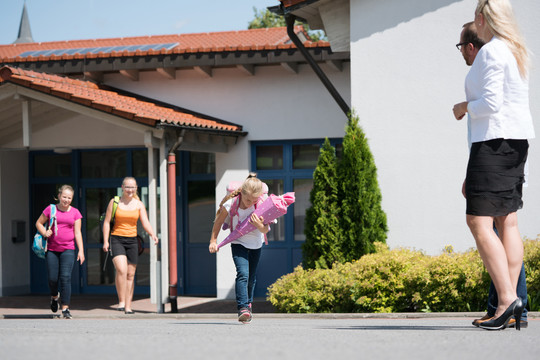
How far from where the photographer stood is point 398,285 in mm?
9391

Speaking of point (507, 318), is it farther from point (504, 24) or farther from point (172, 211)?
point (172, 211)

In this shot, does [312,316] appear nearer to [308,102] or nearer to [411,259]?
[411,259]

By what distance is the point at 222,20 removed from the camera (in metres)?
45.4

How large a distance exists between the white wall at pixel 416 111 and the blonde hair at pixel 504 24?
6.08 m

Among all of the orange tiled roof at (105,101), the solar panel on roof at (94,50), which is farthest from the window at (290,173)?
the solar panel on roof at (94,50)

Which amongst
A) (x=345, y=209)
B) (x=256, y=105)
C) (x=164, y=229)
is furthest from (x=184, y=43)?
(x=345, y=209)

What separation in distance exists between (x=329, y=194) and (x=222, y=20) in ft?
117

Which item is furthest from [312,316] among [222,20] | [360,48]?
[222,20]

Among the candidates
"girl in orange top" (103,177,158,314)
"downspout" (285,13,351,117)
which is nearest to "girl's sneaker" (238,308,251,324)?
"girl in orange top" (103,177,158,314)

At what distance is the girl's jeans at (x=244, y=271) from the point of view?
303 inches

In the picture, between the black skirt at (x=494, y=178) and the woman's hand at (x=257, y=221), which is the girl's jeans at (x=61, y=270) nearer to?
the woman's hand at (x=257, y=221)

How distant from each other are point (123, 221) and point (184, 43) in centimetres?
664

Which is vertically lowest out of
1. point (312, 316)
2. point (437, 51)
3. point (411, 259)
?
point (312, 316)

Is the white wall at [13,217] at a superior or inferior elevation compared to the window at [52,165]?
inferior
